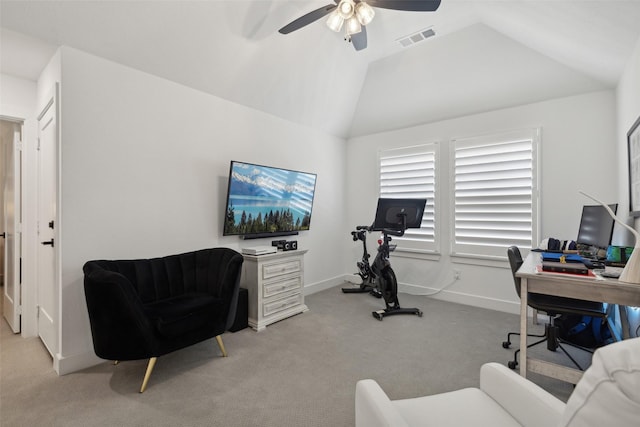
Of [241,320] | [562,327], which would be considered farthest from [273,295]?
[562,327]

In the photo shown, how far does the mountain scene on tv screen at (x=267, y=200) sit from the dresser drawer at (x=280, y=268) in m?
0.55

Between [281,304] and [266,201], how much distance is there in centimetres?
132

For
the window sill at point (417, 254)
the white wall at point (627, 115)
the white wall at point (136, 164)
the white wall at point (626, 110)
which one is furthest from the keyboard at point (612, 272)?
the white wall at point (136, 164)

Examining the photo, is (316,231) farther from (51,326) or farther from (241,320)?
(51,326)

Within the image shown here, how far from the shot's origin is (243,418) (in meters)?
1.94

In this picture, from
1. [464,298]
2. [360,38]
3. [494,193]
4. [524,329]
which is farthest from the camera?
[464,298]

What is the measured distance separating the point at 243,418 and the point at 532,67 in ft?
14.7

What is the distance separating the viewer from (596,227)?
9.04ft

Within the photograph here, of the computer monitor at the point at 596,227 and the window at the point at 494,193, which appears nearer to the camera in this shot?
the computer monitor at the point at 596,227

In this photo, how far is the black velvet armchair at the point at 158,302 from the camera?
2129mm

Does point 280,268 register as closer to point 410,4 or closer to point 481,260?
point 481,260

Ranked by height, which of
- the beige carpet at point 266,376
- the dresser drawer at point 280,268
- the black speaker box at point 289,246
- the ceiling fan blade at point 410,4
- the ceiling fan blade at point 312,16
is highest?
the ceiling fan blade at point 312,16

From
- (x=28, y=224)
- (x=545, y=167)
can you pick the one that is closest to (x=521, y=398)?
(x=545, y=167)

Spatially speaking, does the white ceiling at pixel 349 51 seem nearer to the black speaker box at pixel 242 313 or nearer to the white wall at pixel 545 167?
the white wall at pixel 545 167
